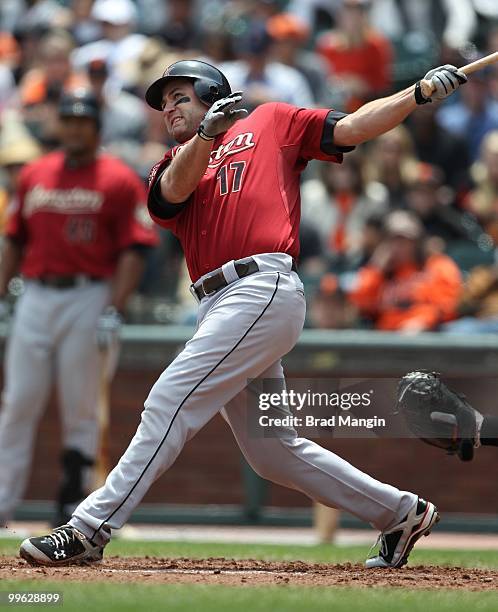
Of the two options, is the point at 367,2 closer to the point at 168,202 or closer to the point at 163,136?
the point at 163,136

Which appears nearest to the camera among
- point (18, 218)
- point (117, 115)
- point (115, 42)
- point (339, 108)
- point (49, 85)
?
point (18, 218)

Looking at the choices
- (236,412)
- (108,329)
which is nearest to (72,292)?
(108,329)

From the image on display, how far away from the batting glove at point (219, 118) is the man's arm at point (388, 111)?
487mm

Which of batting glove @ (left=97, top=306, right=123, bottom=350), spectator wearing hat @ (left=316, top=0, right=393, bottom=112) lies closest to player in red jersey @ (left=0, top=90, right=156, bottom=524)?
batting glove @ (left=97, top=306, right=123, bottom=350)

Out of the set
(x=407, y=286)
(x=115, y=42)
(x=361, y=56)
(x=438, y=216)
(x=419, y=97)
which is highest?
(x=115, y=42)

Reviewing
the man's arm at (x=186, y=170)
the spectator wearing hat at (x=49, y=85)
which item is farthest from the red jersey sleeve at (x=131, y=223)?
the spectator wearing hat at (x=49, y=85)

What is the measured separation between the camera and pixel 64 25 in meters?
14.3

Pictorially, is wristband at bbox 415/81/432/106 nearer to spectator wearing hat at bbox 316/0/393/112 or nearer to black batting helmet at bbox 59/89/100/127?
black batting helmet at bbox 59/89/100/127

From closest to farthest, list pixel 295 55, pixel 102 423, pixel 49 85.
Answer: pixel 102 423 < pixel 49 85 < pixel 295 55

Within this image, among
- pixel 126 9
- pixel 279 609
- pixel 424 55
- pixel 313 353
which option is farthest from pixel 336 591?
pixel 126 9

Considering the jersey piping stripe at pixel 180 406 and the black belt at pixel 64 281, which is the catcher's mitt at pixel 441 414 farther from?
the black belt at pixel 64 281

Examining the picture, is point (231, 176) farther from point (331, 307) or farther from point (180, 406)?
point (331, 307)

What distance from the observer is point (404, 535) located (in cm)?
530

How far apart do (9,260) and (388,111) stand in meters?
4.00
